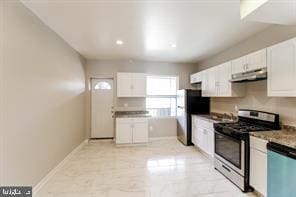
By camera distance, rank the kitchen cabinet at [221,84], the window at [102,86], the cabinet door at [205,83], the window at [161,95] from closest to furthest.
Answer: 1. the kitchen cabinet at [221,84]
2. the cabinet door at [205,83]
3. the window at [102,86]
4. the window at [161,95]

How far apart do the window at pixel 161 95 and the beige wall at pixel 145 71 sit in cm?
20

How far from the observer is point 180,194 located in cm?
257

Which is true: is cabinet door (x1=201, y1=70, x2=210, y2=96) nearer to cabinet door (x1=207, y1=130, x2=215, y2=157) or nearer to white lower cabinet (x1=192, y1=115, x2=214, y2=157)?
white lower cabinet (x1=192, y1=115, x2=214, y2=157)

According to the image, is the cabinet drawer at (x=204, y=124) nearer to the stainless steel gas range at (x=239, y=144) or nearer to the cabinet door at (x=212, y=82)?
the stainless steel gas range at (x=239, y=144)

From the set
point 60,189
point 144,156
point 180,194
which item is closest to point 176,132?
point 144,156

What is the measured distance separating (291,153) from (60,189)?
301 centimetres

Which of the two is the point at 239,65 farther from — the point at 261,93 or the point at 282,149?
the point at 282,149

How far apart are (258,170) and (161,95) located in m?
3.83

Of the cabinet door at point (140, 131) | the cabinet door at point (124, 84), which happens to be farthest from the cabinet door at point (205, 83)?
the cabinet door at point (124, 84)

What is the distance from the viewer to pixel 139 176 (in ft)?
10.4

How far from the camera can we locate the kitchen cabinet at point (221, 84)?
A: 3.56m

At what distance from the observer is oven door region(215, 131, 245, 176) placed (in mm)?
2664

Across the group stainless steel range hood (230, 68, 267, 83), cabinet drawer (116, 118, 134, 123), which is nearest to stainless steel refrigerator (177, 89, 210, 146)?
cabinet drawer (116, 118, 134, 123)

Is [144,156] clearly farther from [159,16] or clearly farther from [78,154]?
[159,16]
